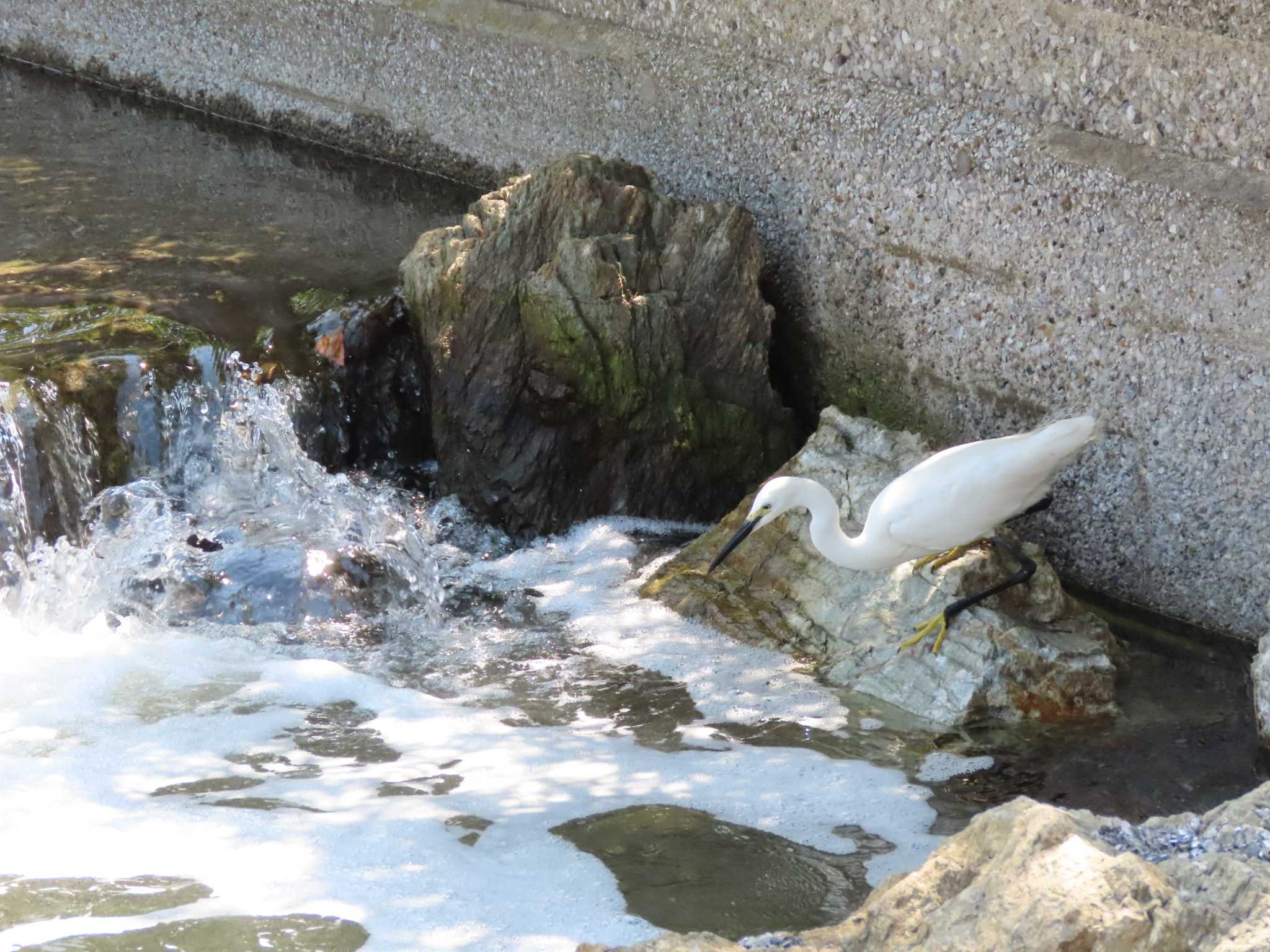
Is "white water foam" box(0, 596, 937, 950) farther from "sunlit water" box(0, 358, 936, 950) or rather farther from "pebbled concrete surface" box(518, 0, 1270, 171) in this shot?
"pebbled concrete surface" box(518, 0, 1270, 171)

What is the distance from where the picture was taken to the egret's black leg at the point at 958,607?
4.46 meters

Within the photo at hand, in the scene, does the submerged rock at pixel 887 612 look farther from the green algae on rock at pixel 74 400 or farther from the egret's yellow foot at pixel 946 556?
the green algae on rock at pixel 74 400

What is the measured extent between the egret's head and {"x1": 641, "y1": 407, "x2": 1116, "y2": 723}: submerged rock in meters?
0.46

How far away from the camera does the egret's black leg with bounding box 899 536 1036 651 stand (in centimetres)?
446

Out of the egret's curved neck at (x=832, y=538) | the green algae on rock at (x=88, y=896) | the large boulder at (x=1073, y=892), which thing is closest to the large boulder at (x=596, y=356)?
the egret's curved neck at (x=832, y=538)

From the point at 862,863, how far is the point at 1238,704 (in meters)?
1.77

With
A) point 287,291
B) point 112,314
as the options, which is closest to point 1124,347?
point 287,291

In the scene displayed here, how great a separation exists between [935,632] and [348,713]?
6.54ft

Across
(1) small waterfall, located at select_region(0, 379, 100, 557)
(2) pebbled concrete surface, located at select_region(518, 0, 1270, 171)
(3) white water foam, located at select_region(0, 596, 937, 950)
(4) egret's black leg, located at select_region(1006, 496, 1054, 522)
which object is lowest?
(3) white water foam, located at select_region(0, 596, 937, 950)

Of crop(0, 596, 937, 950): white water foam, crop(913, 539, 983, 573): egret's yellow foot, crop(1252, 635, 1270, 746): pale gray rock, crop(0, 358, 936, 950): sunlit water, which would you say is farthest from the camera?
crop(913, 539, 983, 573): egret's yellow foot

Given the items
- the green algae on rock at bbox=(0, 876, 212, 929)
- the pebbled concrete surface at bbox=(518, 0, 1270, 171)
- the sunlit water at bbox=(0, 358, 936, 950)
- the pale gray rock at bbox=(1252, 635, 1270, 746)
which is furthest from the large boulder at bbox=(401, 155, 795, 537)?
the green algae on rock at bbox=(0, 876, 212, 929)

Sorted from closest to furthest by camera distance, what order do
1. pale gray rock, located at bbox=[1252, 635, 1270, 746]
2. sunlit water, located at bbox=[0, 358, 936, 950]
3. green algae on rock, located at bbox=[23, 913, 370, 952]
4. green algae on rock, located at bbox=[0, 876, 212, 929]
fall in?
green algae on rock, located at bbox=[23, 913, 370, 952]
green algae on rock, located at bbox=[0, 876, 212, 929]
sunlit water, located at bbox=[0, 358, 936, 950]
pale gray rock, located at bbox=[1252, 635, 1270, 746]

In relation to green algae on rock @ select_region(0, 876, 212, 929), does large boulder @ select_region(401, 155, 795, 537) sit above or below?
above

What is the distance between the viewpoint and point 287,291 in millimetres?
6371
